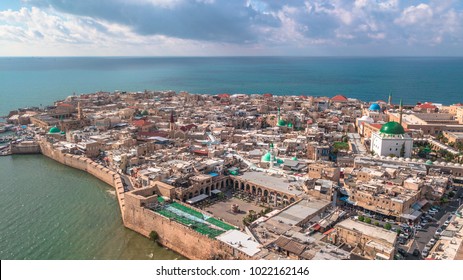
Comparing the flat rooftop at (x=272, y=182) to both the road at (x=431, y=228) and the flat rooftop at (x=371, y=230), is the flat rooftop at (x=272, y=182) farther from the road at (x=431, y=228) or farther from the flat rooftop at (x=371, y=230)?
the road at (x=431, y=228)

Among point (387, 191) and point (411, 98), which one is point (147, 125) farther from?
point (411, 98)

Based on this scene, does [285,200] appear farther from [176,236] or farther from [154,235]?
[154,235]

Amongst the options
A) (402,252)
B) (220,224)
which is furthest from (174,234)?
(402,252)

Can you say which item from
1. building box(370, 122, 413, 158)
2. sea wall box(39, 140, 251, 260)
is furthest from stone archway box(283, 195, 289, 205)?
building box(370, 122, 413, 158)

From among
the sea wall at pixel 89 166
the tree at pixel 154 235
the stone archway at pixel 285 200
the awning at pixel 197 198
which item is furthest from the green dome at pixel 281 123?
the tree at pixel 154 235

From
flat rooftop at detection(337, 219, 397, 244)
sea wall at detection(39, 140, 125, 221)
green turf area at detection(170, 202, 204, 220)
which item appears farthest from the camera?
sea wall at detection(39, 140, 125, 221)

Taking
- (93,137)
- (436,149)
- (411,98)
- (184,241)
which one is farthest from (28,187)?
(411,98)

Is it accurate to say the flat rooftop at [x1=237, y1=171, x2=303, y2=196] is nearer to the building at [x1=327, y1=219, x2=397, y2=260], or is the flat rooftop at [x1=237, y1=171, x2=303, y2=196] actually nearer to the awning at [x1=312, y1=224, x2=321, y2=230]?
the awning at [x1=312, y1=224, x2=321, y2=230]
